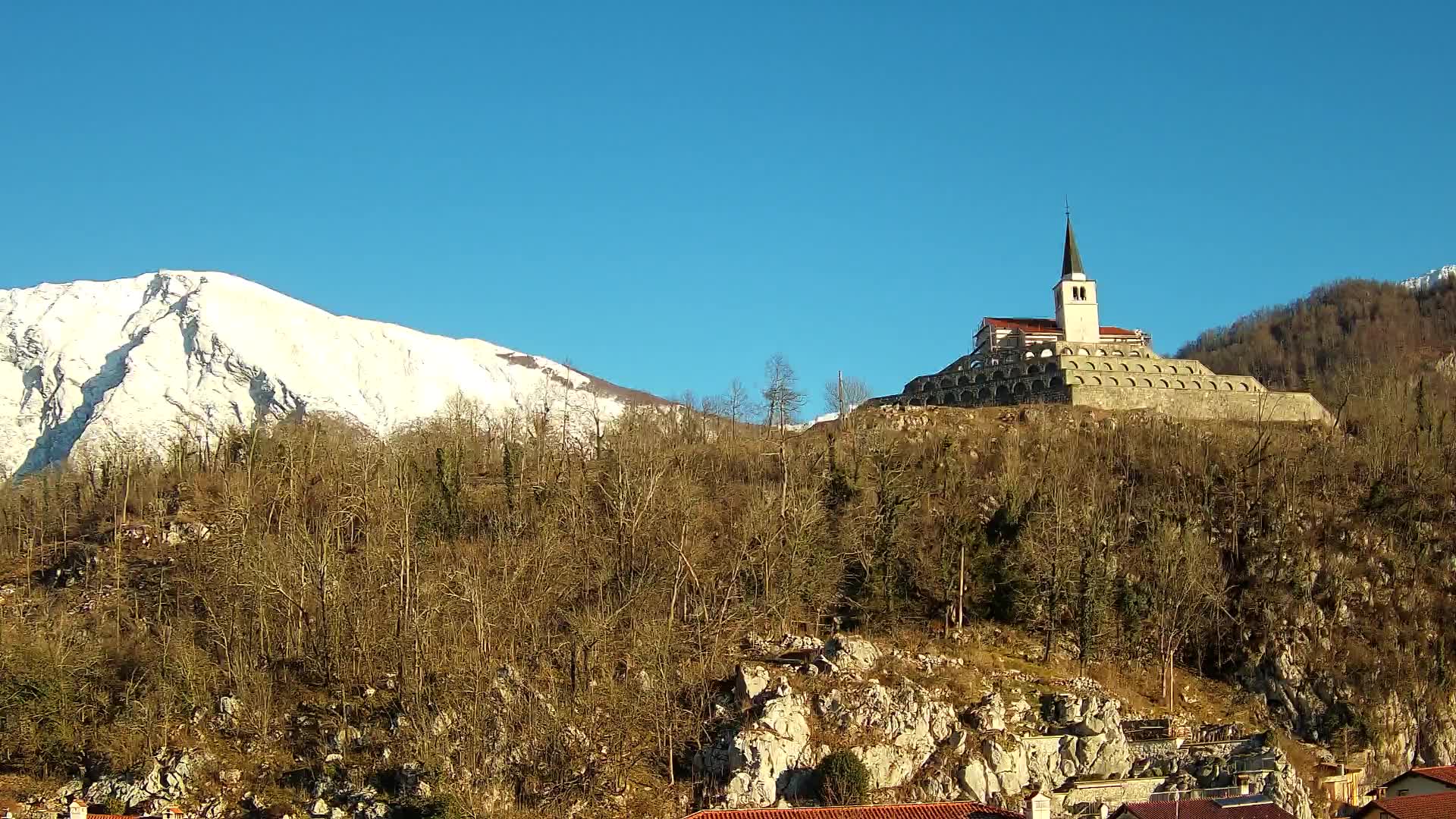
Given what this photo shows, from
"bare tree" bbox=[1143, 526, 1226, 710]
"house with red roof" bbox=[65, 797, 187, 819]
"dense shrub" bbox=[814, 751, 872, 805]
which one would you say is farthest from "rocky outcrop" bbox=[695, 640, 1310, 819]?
"house with red roof" bbox=[65, 797, 187, 819]

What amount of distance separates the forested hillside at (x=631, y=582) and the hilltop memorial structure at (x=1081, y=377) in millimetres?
5248

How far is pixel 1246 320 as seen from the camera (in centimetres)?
17675

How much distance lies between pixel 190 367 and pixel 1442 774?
8786 centimetres

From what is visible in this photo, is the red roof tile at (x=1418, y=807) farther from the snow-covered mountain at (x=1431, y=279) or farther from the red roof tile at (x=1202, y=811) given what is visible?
the snow-covered mountain at (x=1431, y=279)

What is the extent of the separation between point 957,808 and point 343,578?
23514 mm

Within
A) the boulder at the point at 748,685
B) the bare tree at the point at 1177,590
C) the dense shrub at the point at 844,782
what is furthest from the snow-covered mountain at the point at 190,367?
the dense shrub at the point at 844,782

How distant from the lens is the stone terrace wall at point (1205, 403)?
256ft

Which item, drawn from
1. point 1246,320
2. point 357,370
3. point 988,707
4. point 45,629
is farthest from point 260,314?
point 1246,320

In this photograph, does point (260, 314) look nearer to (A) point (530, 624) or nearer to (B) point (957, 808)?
(A) point (530, 624)

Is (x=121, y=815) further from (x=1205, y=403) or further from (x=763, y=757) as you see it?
(x=1205, y=403)

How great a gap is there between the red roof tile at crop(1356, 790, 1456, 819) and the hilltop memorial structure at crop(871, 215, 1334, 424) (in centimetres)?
3536

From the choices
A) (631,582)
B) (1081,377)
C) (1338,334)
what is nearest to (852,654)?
(631,582)

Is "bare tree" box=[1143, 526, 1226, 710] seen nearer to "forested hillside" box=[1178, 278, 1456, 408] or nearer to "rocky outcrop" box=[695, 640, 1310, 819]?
"rocky outcrop" box=[695, 640, 1310, 819]

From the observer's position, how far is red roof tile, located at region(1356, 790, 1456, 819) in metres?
38.4
